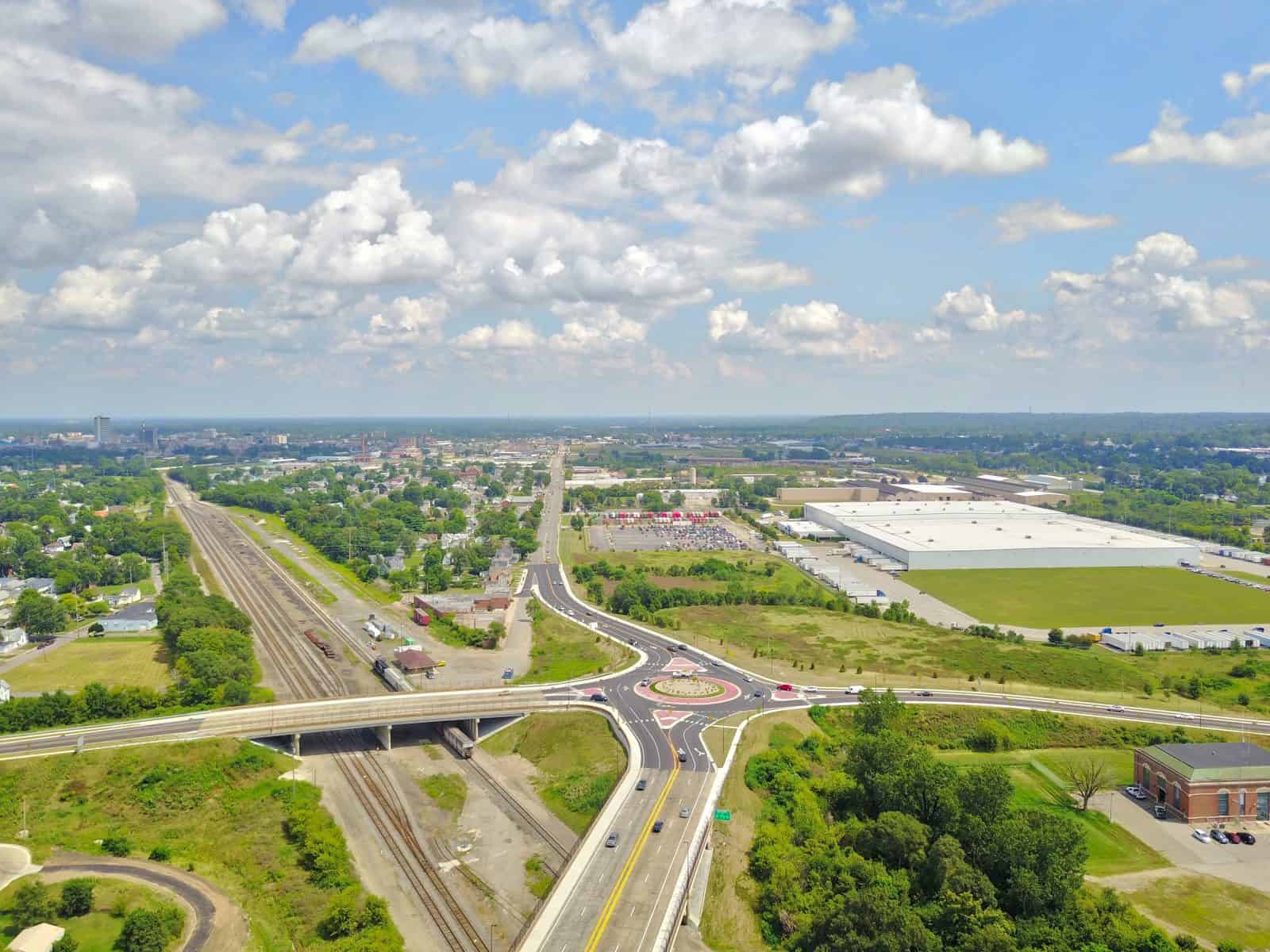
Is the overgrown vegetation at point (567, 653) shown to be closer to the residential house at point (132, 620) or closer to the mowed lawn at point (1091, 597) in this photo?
the residential house at point (132, 620)

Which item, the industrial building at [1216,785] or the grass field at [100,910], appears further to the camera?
the industrial building at [1216,785]

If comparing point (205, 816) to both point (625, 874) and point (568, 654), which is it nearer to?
point (625, 874)

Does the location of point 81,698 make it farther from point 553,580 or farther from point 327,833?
point 553,580

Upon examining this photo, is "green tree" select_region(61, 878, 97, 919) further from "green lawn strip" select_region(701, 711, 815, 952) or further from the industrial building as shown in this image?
the industrial building

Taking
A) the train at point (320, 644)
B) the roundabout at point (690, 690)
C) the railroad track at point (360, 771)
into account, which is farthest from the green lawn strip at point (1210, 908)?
the train at point (320, 644)

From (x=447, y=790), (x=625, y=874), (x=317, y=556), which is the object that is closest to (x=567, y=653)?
(x=447, y=790)

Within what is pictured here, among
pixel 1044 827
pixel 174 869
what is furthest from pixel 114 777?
pixel 1044 827
